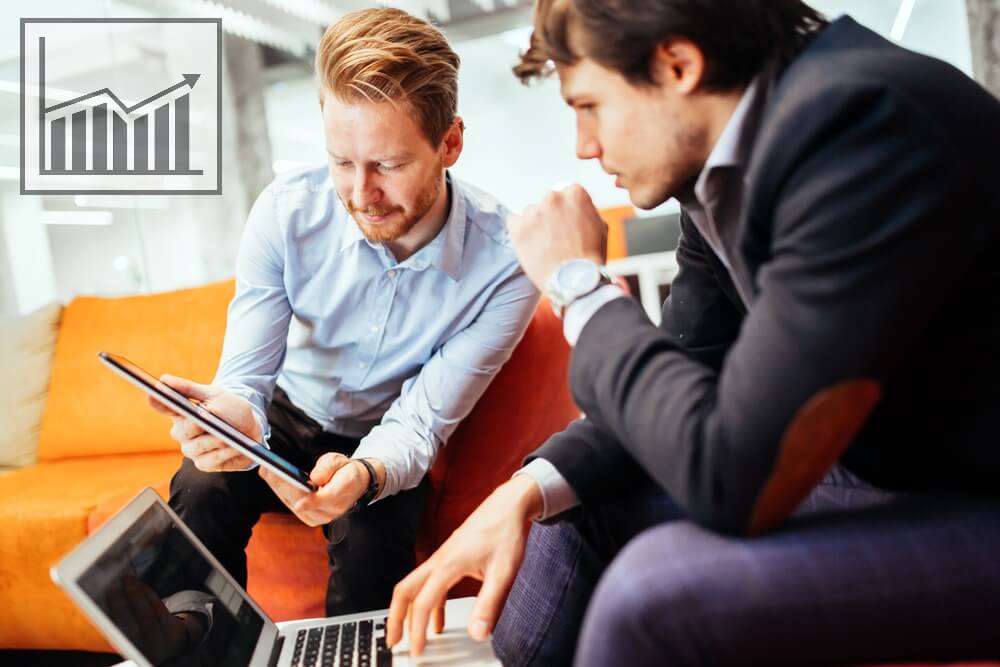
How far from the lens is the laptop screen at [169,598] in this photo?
2.79 feet

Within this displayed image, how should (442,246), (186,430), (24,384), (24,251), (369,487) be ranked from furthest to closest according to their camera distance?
(24,251), (24,384), (442,246), (369,487), (186,430)

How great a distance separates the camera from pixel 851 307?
584mm

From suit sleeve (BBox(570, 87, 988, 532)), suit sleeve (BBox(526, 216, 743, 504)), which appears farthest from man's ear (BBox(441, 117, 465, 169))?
suit sleeve (BBox(570, 87, 988, 532))

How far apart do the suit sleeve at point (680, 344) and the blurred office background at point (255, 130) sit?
3.49 meters

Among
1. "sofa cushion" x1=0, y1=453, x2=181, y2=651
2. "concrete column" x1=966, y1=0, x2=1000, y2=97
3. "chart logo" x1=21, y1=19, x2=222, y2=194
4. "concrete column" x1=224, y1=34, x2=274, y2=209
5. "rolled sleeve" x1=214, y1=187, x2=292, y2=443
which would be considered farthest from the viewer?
"concrete column" x1=224, y1=34, x2=274, y2=209

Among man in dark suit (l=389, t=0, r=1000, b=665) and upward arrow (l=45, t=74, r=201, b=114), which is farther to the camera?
upward arrow (l=45, t=74, r=201, b=114)

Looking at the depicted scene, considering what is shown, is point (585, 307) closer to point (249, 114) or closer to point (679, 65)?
point (679, 65)

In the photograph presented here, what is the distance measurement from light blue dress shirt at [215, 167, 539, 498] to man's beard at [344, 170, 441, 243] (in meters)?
0.05

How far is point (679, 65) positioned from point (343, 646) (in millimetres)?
772

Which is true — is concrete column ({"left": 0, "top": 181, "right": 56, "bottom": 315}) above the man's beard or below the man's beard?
below

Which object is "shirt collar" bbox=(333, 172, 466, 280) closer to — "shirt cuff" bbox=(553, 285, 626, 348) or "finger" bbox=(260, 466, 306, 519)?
"finger" bbox=(260, 466, 306, 519)

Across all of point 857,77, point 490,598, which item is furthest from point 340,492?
point 857,77

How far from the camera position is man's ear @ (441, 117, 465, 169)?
5.13 feet

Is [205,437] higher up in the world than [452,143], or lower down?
lower down
